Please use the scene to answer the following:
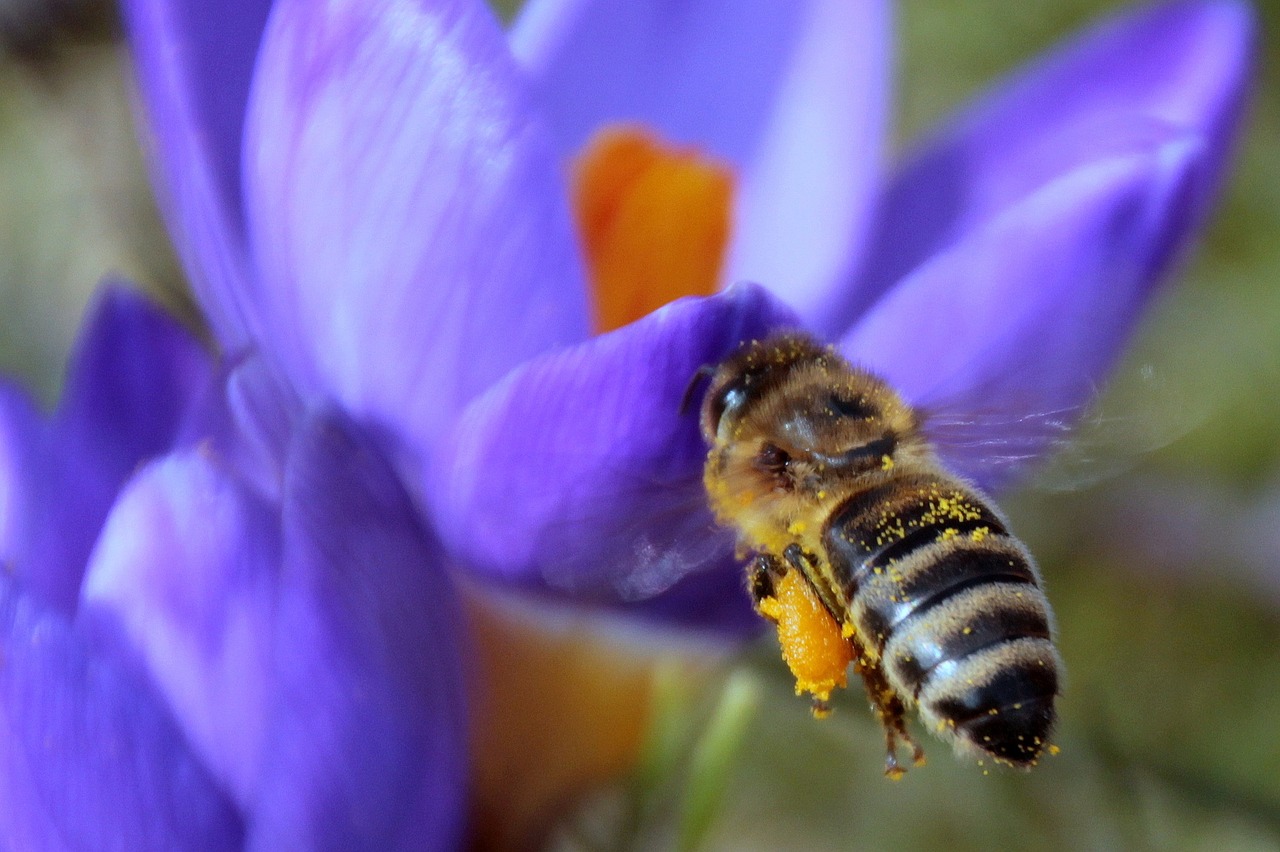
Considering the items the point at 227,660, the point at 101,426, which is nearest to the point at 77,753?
the point at 227,660

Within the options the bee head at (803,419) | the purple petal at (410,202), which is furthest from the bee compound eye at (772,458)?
the purple petal at (410,202)

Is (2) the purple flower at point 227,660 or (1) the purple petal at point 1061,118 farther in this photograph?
(1) the purple petal at point 1061,118

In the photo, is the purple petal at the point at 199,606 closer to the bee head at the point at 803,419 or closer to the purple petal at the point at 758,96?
the bee head at the point at 803,419

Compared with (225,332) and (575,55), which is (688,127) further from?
(225,332)

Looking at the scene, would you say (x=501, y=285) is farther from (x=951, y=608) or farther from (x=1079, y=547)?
(x=1079, y=547)

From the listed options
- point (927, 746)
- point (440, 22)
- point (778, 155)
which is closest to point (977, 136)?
point (778, 155)

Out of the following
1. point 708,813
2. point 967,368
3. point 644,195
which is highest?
point 644,195
